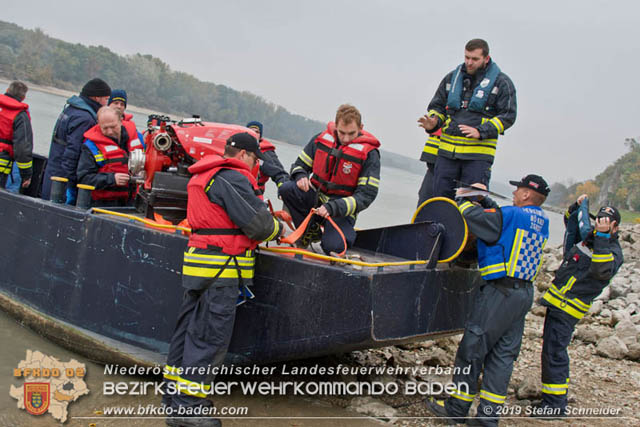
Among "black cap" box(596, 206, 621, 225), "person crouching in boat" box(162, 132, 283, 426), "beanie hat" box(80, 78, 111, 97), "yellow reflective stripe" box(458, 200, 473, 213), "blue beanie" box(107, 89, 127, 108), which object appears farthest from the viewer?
"blue beanie" box(107, 89, 127, 108)

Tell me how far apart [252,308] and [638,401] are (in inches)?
112

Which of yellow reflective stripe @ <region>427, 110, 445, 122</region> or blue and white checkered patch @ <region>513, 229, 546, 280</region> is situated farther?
yellow reflective stripe @ <region>427, 110, 445, 122</region>

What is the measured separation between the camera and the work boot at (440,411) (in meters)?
3.61

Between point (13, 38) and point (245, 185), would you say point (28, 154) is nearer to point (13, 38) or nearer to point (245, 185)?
point (245, 185)

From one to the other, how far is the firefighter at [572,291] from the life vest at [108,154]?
330 cm

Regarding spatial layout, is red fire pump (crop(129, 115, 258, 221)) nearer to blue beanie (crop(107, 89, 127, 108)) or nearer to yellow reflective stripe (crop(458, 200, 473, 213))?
yellow reflective stripe (crop(458, 200, 473, 213))

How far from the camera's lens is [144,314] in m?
3.85

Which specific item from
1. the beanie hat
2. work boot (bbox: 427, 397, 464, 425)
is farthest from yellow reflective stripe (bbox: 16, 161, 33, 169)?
work boot (bbox: 427, 397, 464, 425)

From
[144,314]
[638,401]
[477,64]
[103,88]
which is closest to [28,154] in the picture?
[103,88]

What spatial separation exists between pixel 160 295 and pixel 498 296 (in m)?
2.12

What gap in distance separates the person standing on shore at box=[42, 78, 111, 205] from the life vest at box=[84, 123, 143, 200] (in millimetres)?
127

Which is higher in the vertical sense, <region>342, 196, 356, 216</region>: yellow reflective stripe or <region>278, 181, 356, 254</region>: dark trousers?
<region>342, 196, 356, 216</region>: yellow reflective stripe

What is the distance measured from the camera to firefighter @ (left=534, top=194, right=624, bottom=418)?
3.92m

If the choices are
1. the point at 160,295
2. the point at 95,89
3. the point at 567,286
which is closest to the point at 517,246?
the point at 567,286
